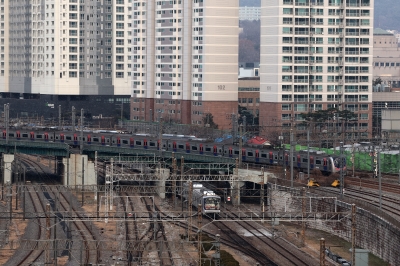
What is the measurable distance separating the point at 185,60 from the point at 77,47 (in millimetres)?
25408

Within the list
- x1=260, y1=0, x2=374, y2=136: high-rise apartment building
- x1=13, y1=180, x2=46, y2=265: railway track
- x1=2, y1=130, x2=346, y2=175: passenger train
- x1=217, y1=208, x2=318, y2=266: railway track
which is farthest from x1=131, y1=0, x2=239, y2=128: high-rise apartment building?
x1=217, y1=208, x2=318, y2=266: railway track

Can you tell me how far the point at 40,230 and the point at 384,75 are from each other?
147170mm

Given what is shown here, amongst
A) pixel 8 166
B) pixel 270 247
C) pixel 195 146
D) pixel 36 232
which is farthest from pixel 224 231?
pixel 8 166

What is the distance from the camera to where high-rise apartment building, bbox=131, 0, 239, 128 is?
119938mm

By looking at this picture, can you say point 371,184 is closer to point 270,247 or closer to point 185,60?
point 270,247

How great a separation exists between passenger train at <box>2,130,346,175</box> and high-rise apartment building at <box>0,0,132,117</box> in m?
45.9

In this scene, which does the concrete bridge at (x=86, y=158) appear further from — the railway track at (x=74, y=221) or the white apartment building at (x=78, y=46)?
the white apartment building at (x=78, y=46)

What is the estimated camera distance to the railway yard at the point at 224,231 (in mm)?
50625

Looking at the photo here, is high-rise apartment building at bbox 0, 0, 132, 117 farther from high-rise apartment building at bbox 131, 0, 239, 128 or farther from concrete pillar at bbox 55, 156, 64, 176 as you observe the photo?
concrete pillar at bbox 55, 156, 64, 176

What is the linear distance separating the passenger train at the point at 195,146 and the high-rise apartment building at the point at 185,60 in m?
25.4

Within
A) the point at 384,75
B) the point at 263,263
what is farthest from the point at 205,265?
the point at 384,75

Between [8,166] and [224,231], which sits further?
[8,166]

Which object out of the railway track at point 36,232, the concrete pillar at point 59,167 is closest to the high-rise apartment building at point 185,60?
the concrete pillar at point 59,167

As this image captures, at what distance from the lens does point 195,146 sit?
296 ft
